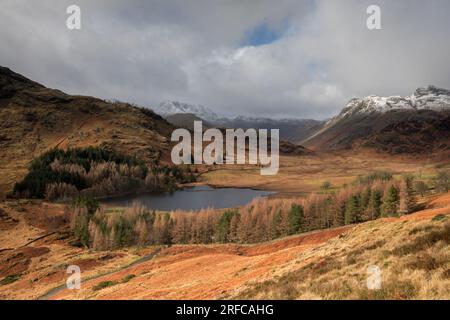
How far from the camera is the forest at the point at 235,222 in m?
77.2

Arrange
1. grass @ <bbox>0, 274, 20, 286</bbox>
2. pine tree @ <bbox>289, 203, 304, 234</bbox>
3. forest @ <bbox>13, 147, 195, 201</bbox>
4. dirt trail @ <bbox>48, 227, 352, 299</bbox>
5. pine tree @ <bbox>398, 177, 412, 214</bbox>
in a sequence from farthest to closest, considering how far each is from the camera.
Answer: forest @ <bbox>13, 147, 195, 201</bbox> < pine tree @ <bbox>398, 177, 412, 214</bbox> < pine tree @ <bbox>289, 203, 304, 234</bbox> < grass @ <bbox>0, 274, 20, 286</bbox> < dirt trail @ <bbox>48, 227, 352, 299</bbox>

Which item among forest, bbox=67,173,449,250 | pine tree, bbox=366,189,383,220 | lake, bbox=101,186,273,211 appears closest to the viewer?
forest, bbox=67,173,449,250

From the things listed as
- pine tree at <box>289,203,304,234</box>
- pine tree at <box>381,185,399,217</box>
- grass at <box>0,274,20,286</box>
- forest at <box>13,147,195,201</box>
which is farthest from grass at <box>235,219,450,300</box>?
forest at <box>13,147,195,201</box>

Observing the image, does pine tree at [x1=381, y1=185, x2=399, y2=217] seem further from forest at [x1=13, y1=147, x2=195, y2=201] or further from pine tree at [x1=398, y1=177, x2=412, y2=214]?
forest at [x1=13, y1=147, x2=195, y2=201]

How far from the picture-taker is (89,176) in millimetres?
158125

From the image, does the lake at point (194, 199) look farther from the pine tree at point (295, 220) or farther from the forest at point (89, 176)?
the pine tree at point (295, 220)

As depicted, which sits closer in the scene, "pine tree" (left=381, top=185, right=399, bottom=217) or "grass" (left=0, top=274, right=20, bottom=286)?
"grass" (left=0, top=274, right=20, bottom=286)

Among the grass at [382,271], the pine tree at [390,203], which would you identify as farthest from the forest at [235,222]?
the grass at [382,271]

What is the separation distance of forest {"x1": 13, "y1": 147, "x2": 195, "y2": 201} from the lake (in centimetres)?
980

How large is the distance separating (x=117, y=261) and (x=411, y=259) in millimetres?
56436

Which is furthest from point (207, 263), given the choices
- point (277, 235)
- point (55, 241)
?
point (55, 241)

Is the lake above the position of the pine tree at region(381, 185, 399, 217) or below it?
below

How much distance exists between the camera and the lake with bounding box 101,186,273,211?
130625 mm
